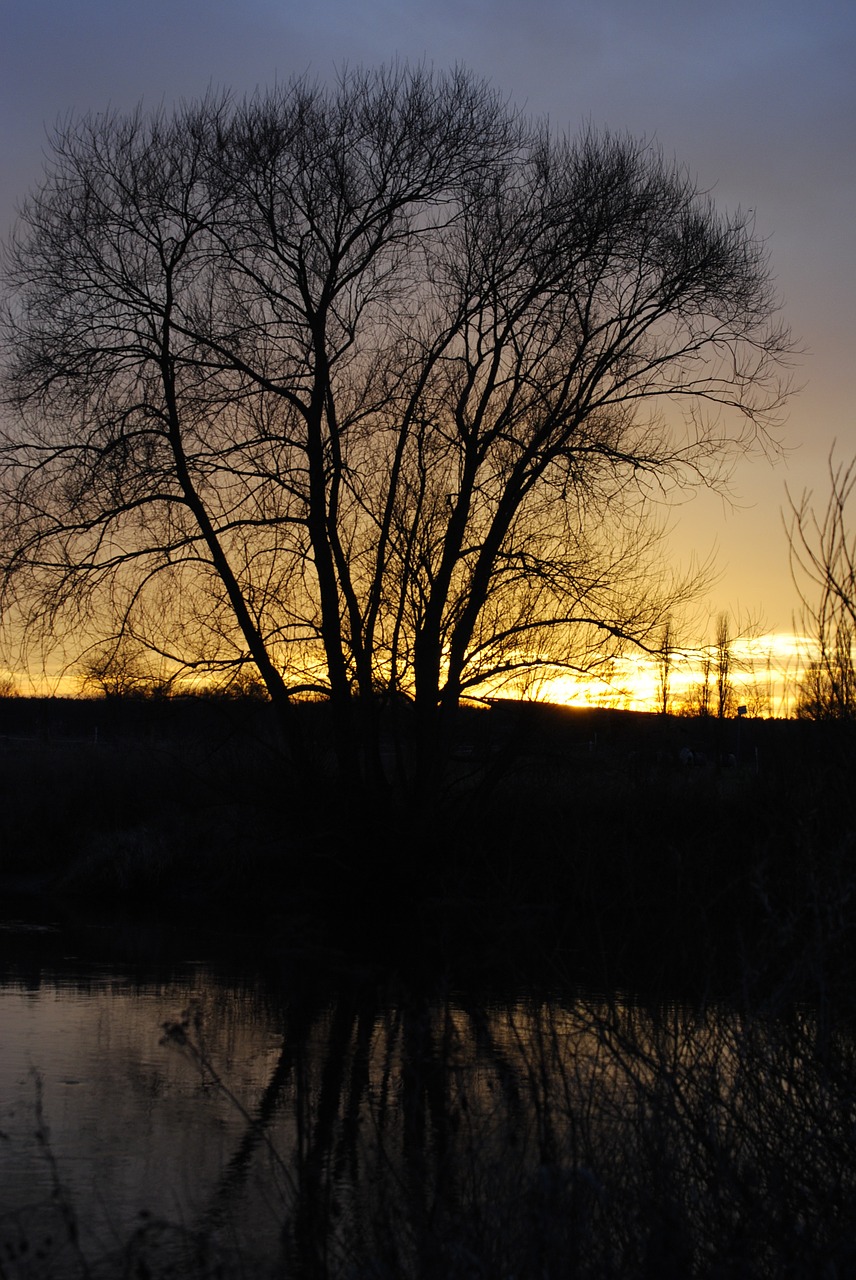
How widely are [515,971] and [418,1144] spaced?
1.27m

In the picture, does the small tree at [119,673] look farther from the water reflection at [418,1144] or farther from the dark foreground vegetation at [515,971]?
the water reflection at [418,1144]

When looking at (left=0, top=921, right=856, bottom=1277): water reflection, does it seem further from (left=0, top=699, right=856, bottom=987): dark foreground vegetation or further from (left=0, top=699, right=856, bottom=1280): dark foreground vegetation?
(left=0, top=699, right=856, bottom=987): dark foreground vegetation

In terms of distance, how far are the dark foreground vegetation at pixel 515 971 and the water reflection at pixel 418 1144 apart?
38 mm

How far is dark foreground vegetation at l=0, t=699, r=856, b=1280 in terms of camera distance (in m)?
4.88

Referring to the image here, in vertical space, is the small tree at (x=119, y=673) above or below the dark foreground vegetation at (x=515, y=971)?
above

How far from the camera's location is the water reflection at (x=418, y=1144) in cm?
464

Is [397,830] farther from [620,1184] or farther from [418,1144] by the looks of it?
[620,1184]

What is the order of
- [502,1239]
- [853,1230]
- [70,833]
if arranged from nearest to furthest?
1. [502,1239]
2. [853,1230]
3. [70,833]

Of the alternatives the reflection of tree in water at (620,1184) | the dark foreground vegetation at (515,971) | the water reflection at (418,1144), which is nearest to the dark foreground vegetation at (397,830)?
the dark foreground vegetation at (515,971)

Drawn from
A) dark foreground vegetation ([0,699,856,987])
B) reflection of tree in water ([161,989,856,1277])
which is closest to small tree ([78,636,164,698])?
dark foreground vegetation ([0,699,856,987])

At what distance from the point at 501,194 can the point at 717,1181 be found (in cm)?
1915

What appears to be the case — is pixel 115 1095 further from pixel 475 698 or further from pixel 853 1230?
pixel 475 698

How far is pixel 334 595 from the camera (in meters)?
20.7

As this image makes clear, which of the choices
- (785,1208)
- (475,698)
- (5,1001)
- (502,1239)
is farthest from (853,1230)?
(475,698)
